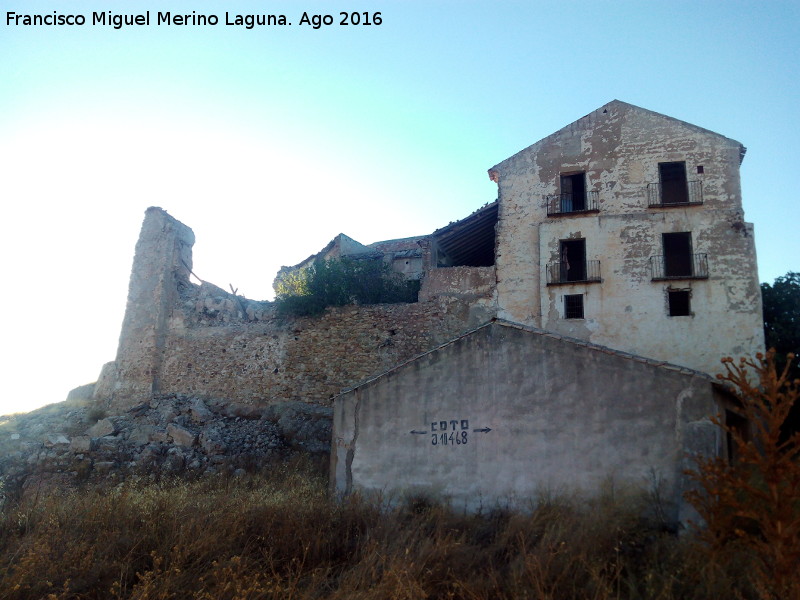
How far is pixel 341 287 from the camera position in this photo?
864 inches

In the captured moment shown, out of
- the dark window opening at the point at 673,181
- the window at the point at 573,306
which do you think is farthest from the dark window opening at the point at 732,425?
the dark window opening at the point at 673,181

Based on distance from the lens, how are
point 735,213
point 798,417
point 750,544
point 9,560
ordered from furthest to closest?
point 735,213, point 798,417, point 9,560, point 750,544

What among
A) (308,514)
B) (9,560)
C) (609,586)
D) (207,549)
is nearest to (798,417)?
(609,586)

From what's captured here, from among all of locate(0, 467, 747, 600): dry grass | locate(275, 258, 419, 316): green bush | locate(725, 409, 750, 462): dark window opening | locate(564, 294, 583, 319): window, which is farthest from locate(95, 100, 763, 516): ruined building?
locate(0, 467, 747, 600): dry grass

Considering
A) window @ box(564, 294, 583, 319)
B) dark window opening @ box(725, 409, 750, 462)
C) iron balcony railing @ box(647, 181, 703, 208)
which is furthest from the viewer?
window @ box(564, 294, 583, 319)

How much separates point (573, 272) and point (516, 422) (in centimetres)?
989

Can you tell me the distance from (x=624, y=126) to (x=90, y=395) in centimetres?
2096

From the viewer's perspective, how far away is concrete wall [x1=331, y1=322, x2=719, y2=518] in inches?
435

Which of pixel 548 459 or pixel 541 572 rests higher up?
pixel 548 459

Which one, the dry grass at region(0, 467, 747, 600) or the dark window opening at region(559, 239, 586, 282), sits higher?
the dark window opening at region(559, 239, 586, 282)

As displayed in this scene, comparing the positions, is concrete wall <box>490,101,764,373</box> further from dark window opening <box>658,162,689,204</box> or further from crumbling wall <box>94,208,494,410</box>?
crumbling wall <box>94,208,494,410</box>

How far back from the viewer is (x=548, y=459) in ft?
38.5

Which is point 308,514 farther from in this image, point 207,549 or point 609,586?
point 609,586

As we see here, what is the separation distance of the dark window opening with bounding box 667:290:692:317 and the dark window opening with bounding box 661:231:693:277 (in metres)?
0.76
